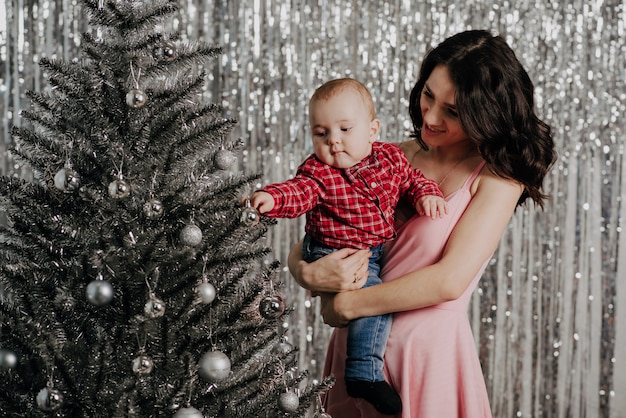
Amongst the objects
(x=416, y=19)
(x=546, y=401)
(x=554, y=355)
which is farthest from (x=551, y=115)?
(x=546, y=401)

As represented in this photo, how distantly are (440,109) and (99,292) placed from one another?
3.06 feet

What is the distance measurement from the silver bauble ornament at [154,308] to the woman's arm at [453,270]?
0.59 meters

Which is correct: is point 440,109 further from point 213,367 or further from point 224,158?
point 213,367

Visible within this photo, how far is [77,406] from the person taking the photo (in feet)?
4.11

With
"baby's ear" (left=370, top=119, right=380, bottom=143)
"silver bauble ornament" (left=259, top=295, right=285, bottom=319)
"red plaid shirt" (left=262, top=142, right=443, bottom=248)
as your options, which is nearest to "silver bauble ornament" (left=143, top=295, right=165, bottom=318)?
"silver bauble ornament" (left=259, top=295, right=285, bottom=319)

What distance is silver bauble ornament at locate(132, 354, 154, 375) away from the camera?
1188mm

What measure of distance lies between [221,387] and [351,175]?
22.5 inches

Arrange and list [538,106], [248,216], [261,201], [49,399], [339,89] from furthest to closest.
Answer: [538,106] → [339,89] → [261,201] → [248,216] → [49,399]

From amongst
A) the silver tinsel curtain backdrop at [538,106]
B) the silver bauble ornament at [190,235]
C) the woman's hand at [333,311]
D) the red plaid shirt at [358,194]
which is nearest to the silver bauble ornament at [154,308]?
the silver bauble ornament at [190,235]

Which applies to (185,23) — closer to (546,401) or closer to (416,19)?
(416,19)

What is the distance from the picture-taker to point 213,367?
1.25 metres

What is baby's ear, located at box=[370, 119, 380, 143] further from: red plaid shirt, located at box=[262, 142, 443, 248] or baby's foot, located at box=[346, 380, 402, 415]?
baby's foot, located at box=[346, 380, 402, 415]

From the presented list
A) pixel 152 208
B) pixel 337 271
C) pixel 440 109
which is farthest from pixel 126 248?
pixel 440 109

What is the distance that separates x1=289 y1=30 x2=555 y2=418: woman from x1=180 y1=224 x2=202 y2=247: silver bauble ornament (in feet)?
1.60
